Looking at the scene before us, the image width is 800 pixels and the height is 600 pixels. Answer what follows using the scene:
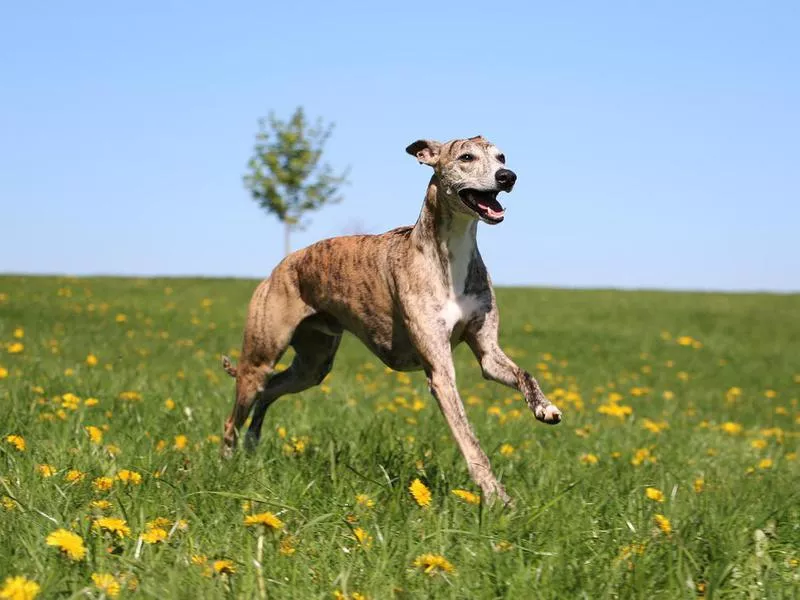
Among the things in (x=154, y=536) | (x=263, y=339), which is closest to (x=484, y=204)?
(x=263, y=339)

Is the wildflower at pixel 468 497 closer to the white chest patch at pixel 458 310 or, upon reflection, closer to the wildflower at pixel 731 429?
the white chest patch at pixel 458 310

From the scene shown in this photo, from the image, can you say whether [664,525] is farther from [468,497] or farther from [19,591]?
[19,591]

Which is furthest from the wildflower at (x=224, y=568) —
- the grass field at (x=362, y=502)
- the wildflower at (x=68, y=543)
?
the wildflower at (x=68, y=543)

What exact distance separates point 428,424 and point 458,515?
2852 millimetres

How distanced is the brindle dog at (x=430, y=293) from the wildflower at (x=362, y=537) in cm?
79

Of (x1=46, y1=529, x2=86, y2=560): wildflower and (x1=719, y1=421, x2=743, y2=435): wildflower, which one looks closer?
(x1=46, y1=529, x2=86, y2=560): wildflower

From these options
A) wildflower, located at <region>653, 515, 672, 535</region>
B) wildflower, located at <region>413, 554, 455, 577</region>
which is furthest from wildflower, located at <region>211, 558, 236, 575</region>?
wildflower, located at <region>653, 515, 672, 535</region>

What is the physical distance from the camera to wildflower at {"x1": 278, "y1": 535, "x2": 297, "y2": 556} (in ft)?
10.5

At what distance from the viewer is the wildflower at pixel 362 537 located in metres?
3.26

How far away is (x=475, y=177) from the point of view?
14.5ft

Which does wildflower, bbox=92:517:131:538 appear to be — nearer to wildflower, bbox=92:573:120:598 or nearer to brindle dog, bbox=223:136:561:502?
wildflower, bbox=92:573:120:598

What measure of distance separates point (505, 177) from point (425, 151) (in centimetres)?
69

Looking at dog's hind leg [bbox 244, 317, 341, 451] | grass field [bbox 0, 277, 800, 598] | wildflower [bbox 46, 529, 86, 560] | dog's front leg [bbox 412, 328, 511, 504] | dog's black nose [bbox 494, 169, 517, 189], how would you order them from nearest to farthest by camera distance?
wildflower [bbox 46, 529, 86, 560] → grass field [bbox 0, 277, 800, 598] → dog's front leg [bbox 412, 328, 511, 504] → dog's black nose [bbox 494, 169, 517, 189] → dog's hind leg [bbox 244, 317, 341, 451]

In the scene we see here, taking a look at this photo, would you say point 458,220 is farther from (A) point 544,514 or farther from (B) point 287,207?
(B) point 287,207
